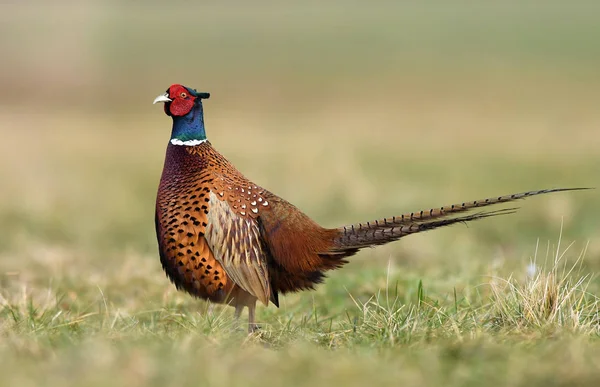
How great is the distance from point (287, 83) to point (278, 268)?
76.5 ft

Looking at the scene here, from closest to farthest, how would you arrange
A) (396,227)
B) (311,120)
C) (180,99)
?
(396,227), (180,99), (311,120)

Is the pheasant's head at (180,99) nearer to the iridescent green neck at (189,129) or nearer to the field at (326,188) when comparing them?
the iridescent green neck at (189,129)

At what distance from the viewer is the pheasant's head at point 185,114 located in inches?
217

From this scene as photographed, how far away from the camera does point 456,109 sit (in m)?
22.9

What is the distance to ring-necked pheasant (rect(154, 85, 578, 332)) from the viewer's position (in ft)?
17.0

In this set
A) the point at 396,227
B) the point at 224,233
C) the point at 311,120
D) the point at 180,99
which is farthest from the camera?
the point at 311,120

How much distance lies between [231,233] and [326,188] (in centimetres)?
641

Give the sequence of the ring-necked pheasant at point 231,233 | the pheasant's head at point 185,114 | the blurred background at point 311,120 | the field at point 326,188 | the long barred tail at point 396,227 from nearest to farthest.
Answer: the field at point 326,188 < the long barred tail at point 396,227 < the ring-necked pheasant at point 231,233 < the pheasant's head at point 185,114 < the blurred background at point 311,120

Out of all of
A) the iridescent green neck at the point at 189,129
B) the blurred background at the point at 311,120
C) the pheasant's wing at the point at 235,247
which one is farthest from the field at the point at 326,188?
the iridescent green neck at the point at 189,129

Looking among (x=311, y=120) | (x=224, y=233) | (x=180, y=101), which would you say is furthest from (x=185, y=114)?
(x=311, y=120)

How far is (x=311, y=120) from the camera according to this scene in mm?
20922

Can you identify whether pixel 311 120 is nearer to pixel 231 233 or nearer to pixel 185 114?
pixel 185 114

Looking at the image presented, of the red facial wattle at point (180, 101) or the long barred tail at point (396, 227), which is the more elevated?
the red facial wattle at point (180, 101)

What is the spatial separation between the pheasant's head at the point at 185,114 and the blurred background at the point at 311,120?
1.24m
